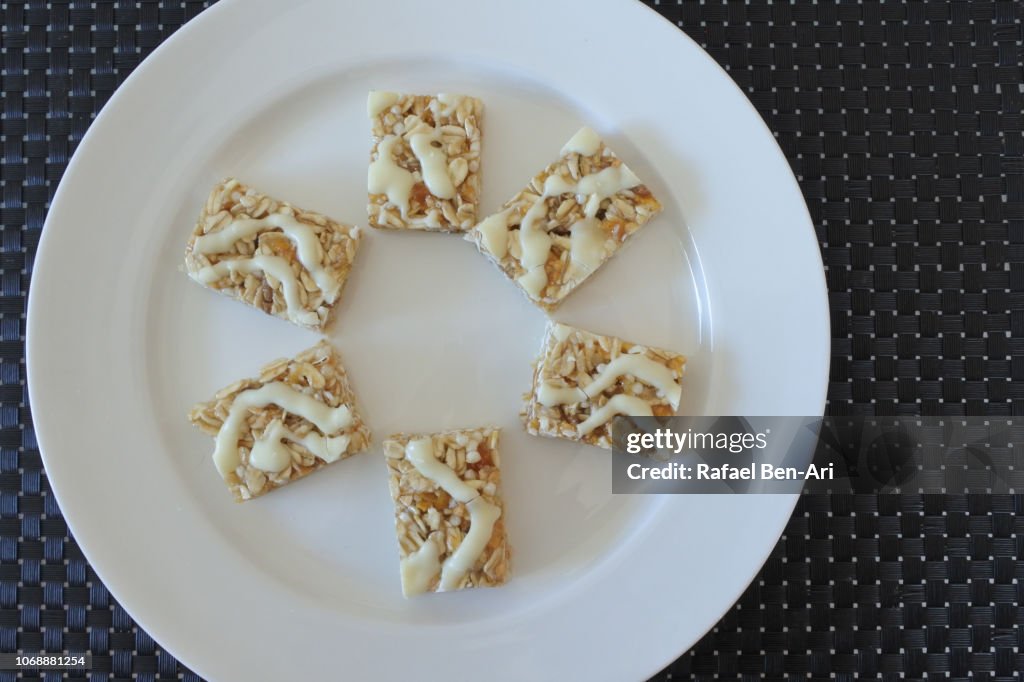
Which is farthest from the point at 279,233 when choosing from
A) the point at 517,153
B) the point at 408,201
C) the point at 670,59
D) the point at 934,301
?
the point at 934,301

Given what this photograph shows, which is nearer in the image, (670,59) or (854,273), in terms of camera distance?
(670,59)

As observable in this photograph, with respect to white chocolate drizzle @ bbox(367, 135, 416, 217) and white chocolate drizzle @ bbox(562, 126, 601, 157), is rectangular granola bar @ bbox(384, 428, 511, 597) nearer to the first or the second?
white chocolate drizzle @ bbox(367, 135, 416, 217)

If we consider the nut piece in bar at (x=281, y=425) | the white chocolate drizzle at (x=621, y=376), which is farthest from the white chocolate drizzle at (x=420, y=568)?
the white chocolate drizzle at (x=621, y=376)

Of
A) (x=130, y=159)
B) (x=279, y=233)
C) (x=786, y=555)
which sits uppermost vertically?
(x=130, y=159)

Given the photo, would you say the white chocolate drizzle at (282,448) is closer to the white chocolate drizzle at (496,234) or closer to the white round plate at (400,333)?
the white round plate at (400,333)

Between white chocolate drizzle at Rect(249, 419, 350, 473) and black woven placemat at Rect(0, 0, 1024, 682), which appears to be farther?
black woven placemat at Rect(0, 0, 1024, 682)

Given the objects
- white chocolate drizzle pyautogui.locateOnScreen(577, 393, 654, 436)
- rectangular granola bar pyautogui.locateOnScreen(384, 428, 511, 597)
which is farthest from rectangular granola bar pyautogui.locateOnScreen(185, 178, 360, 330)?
white chocolate drizzle pyautogui.locateOnScreen(577, 393, 654, 436)

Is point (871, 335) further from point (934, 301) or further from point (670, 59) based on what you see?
point (670, 59)

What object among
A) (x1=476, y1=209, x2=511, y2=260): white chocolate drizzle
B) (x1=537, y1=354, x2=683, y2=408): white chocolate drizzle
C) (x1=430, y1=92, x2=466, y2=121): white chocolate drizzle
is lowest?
(x1=537, y1=354, x2=683, y2=408): white chocolate drizzle
